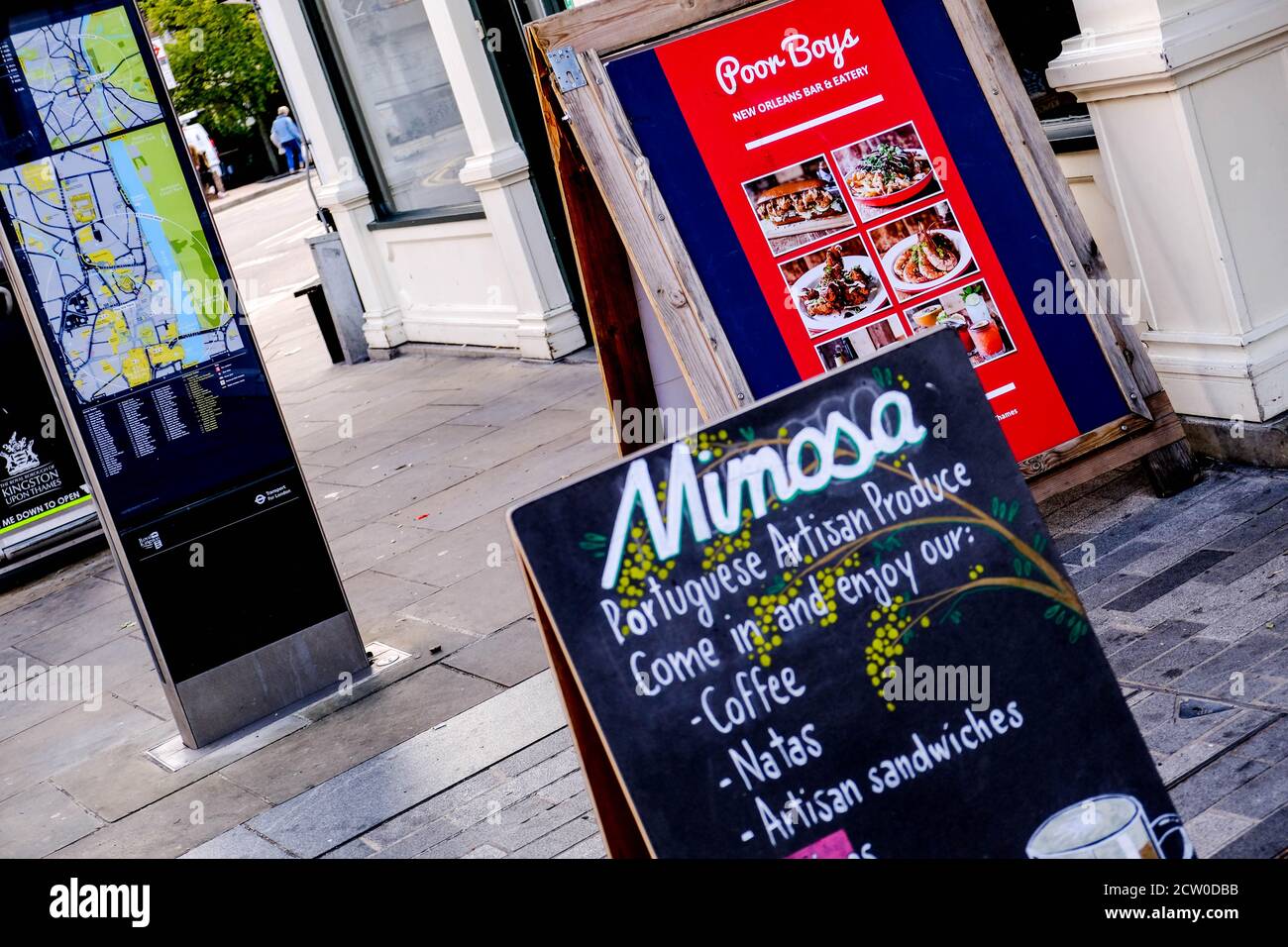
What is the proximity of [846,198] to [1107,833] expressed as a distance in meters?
2.36

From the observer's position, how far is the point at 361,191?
1127 centimetres

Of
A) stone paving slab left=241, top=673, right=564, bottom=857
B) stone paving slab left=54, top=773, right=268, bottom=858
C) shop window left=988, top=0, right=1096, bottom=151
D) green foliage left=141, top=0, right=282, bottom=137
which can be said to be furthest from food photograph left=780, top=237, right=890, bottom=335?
green foliage left=141, top=0, right=282, bottom=137

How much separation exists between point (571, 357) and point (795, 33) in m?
5.19

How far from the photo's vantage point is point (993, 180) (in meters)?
4.45

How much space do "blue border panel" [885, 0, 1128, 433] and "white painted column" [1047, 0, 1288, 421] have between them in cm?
63

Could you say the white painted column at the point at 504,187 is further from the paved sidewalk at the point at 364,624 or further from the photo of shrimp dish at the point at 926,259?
the photo of shrimp dish at the point at 926,259

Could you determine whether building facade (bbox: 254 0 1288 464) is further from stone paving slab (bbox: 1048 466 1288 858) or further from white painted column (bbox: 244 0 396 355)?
white painted column (bbox: 244 0 396 355)

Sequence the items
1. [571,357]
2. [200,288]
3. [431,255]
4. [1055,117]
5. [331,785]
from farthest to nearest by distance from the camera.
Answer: [431,255] → [571,357] → [1055,117] → [200,288] → [331,785]

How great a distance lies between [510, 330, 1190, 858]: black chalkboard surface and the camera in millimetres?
2406

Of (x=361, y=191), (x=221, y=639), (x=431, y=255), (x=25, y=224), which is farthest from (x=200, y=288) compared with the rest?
(x=361, y=191)

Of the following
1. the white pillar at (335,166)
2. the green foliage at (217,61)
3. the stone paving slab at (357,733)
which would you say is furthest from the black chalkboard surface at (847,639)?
the green foliage at (217,61)

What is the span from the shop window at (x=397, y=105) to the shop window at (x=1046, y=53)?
4.87 m

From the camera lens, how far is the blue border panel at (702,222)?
4195mm
